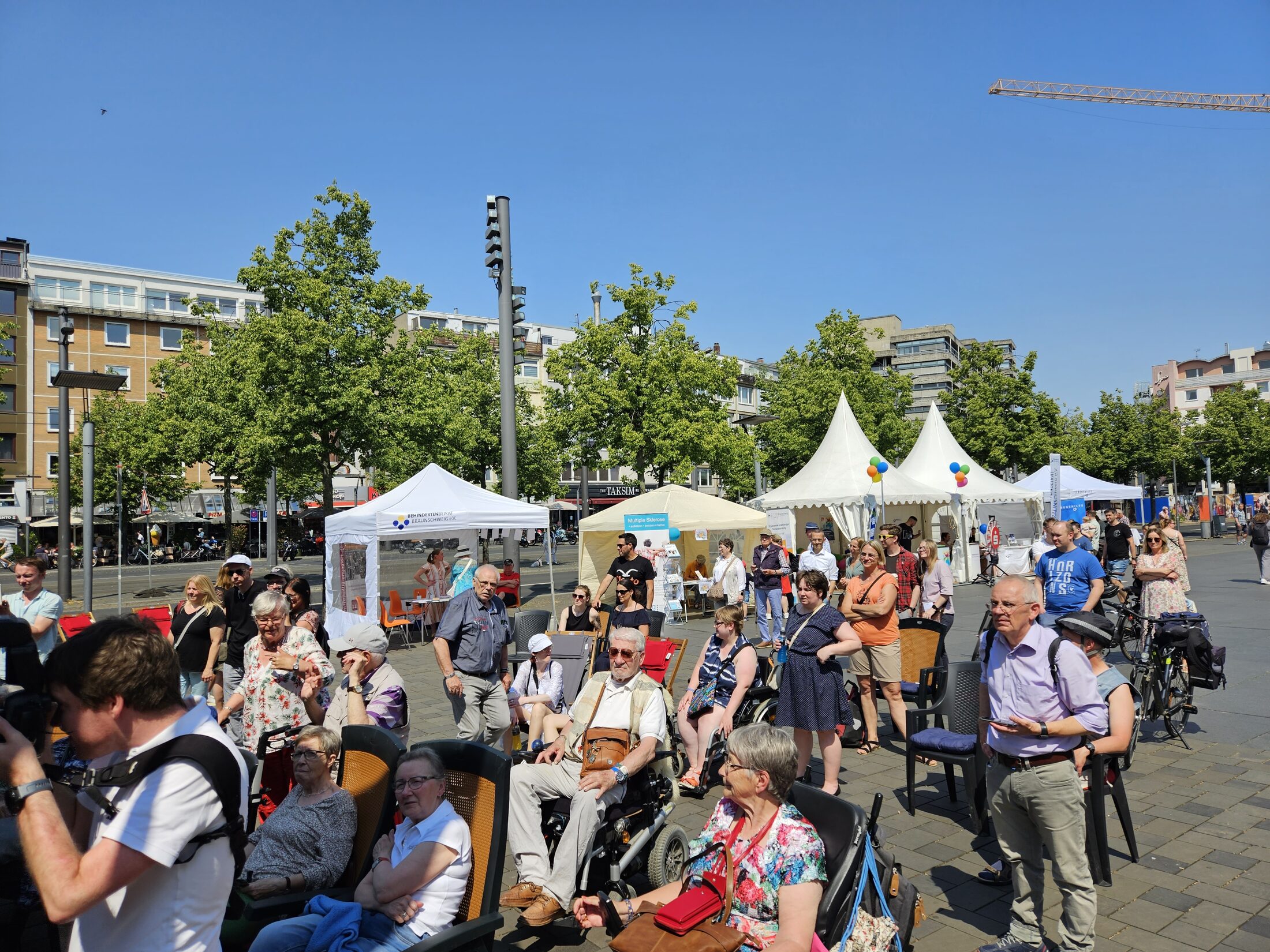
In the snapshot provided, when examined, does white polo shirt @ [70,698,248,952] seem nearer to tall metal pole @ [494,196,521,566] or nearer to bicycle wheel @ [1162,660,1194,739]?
bicycle wheel @ [1162,660,1194,739]

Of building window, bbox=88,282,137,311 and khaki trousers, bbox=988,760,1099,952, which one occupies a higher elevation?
building window, bbox=88,282,137,311

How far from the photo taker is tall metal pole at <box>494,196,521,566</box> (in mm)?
13555

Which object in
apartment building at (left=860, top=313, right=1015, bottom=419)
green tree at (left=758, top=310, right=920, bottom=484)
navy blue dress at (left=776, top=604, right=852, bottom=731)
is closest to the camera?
navy blue dress at (left=776, top=604, right=852, bottom=731)

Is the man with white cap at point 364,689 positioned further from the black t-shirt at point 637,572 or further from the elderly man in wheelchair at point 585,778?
the black t-shirt at point 637,572

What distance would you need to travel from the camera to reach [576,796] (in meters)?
4.13

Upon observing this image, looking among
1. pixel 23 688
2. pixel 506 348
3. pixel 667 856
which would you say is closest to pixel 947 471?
pixel 506 348

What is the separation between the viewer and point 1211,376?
340 feet

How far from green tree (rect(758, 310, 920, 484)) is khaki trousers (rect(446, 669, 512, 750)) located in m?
29.2

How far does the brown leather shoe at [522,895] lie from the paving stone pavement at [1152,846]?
0.75 feet

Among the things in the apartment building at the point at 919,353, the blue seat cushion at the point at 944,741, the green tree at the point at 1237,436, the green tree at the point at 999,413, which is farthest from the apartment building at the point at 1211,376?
the blue seat cushion at the point at 944,741

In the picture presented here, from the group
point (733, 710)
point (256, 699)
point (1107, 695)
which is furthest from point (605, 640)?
point (1107, 695)

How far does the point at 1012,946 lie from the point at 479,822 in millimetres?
2373

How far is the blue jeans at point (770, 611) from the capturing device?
12734 mm

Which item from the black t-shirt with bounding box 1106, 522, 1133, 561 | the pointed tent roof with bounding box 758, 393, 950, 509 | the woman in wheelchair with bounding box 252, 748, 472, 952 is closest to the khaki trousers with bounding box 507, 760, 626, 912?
the woman in wheelchair with bounding box 252, 748, 472, 952
